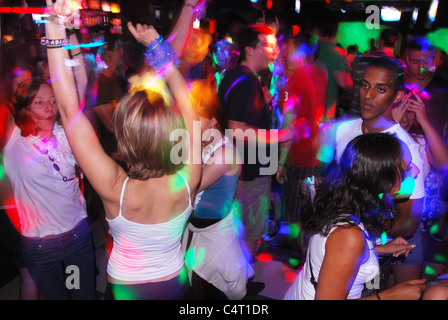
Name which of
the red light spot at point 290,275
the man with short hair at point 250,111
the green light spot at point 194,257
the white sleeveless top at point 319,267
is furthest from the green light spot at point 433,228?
the green light spot at point 194,257

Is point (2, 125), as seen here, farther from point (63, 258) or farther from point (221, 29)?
point (221, 29)

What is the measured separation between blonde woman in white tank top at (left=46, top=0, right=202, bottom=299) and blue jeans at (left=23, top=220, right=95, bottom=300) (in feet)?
1.76

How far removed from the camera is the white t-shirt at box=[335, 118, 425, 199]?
1.77m

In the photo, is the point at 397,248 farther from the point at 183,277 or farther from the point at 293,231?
the point at 293,231

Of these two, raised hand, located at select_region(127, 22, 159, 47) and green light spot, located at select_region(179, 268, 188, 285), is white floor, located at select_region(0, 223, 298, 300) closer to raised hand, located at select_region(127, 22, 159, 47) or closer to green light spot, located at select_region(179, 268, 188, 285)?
green light spot, located at select_region(179, 268, 188, 285)

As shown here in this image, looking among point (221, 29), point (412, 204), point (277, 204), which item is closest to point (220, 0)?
point (221, 29)

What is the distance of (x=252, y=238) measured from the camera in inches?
102

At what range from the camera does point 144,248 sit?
1.35 m

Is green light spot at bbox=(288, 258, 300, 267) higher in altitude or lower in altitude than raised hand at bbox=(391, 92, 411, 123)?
lower

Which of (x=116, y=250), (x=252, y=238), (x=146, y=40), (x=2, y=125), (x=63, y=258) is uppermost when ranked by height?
(x=146, y=40)

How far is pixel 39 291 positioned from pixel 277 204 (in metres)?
2.66

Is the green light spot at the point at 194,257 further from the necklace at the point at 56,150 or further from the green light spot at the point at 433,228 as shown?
the green light spot at the point at 433,228

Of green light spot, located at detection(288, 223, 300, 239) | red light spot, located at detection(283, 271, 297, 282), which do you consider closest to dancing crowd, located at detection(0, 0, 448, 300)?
red light spot, located at detection(283, 271, 297, 282)

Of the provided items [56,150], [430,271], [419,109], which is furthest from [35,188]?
[430,271]
